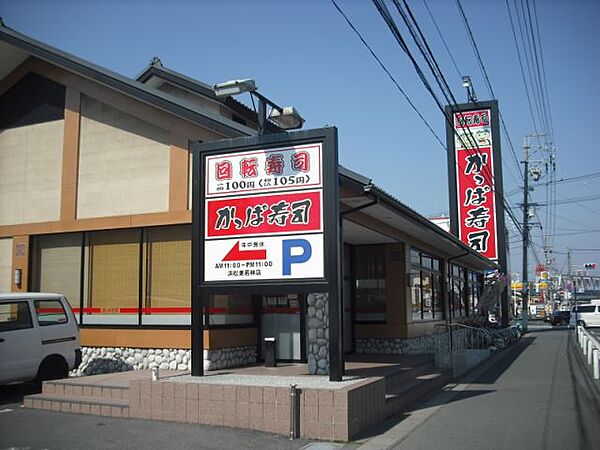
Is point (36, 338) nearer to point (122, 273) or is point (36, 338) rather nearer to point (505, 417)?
point (122, 273)

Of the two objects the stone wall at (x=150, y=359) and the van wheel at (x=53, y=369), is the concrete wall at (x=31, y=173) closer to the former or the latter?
the stone wall at (x=150, y=359)

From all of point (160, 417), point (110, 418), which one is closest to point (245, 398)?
point (160, 417)

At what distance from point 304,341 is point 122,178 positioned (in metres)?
5.29

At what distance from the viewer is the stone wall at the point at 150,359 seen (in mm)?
11416

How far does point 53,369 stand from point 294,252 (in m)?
5.65

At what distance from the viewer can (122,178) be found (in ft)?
42.0

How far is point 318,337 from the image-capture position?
33.6 feet

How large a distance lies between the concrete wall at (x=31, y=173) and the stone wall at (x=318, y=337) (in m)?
6.90

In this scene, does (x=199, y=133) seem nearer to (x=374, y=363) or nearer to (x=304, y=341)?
(x=304, y=341)

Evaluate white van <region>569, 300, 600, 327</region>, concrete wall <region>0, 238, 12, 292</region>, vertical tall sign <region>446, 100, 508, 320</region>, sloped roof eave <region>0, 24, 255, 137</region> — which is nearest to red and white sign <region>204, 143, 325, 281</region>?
sloped roof eave <region>0, 24, 255, 137</region>

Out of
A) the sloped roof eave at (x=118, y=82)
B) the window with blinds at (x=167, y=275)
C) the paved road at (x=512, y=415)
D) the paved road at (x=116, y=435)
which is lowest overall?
the paved road at (x=512, y=415)

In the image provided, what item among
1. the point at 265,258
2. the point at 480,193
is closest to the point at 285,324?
the point at 265,258

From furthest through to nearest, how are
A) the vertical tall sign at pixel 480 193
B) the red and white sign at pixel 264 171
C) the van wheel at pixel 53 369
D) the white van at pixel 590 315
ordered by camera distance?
the white van at pixel 590 315 → the vertical tall sign at pixel 480 193 → the van wheel at pixel 53 369 → the red and white sign at pixel 264 171

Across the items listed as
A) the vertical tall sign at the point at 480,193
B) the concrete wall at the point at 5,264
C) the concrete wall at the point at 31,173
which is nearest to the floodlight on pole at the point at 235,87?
the concrete wall at the point at 31,173
